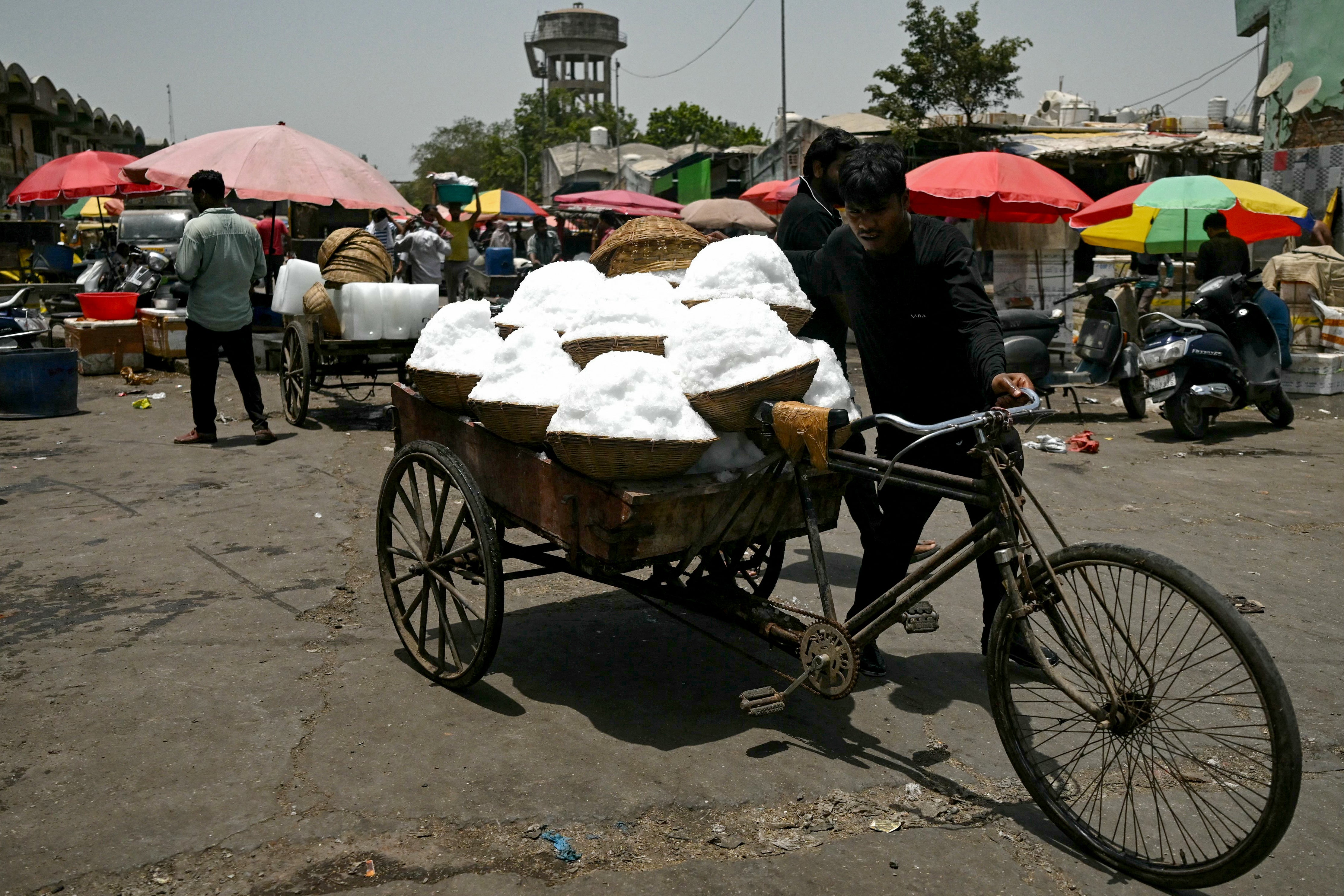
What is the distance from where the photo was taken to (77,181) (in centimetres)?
1562

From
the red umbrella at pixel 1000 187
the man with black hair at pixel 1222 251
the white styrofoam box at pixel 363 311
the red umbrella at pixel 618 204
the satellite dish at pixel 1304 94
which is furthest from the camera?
the red umbrella at pixel 618 204

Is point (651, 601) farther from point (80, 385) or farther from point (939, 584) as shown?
point (80, 385)

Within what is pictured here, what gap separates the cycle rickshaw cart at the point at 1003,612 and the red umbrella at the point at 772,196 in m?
14.5

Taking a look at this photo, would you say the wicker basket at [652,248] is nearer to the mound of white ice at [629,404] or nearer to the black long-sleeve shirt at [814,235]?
the black long-sleeve shirt at [814,235]

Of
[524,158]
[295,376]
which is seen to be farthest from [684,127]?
[295,376]

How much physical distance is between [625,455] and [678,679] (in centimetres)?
122

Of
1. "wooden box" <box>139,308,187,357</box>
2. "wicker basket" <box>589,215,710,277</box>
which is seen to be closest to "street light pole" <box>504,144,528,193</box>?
"wooden box" <box>139,308,187,357</box>

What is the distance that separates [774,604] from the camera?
3.44 metres

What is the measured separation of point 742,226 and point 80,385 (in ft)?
37.8

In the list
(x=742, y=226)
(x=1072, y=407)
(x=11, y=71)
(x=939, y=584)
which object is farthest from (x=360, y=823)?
(x=11, y=71)

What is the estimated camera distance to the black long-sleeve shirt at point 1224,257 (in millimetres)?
9852

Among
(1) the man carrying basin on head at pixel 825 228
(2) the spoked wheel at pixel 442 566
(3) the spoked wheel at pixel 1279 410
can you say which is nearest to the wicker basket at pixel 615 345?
(2) the spoked wheel at pixel 442 566

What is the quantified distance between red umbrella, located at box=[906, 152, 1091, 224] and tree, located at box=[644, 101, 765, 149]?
55.1 metres

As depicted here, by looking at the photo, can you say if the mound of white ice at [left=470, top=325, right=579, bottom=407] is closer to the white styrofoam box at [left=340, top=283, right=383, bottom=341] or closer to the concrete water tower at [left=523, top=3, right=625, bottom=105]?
the white styrofoam box at [left=340, top=283, right=383, bottom=341]
